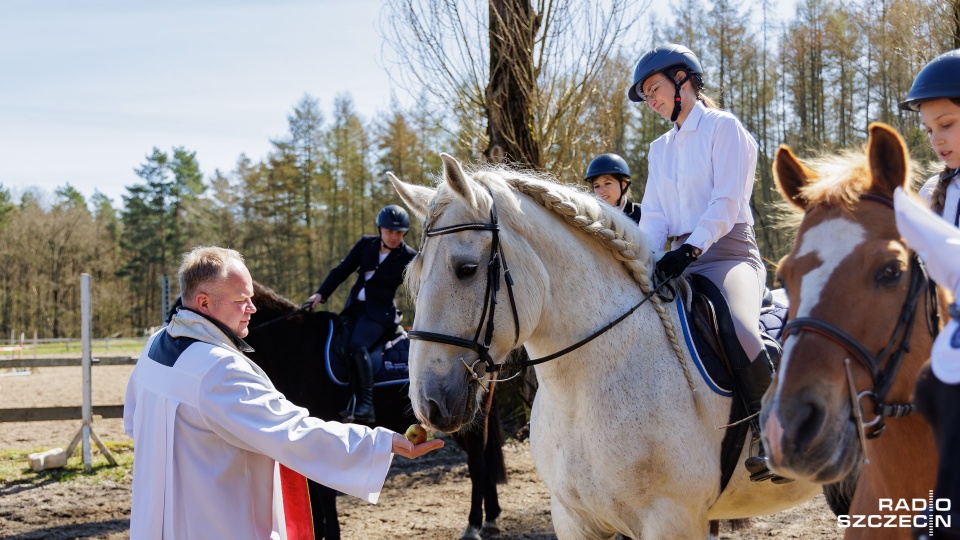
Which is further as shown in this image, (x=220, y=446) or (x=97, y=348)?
(x=97, y=348)

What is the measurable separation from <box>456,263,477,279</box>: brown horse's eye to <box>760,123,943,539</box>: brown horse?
1.21 metres

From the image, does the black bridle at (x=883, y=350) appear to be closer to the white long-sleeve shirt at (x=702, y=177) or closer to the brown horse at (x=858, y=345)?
the brown horse at (x=858, y=345)

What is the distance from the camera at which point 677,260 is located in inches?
124

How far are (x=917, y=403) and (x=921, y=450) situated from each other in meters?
0.52

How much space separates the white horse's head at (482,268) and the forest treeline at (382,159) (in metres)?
0.88

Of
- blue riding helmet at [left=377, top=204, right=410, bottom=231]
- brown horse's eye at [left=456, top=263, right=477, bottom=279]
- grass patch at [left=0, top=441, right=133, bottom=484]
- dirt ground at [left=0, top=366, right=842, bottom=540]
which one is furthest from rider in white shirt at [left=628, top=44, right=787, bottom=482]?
grass patch at [left=0, top=441, right=133, bottom=484]

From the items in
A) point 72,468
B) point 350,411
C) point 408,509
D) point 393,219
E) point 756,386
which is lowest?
point 408,509

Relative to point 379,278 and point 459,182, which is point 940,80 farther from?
point 379,278

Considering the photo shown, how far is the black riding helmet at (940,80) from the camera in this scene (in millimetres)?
2188

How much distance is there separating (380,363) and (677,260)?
4.14 m

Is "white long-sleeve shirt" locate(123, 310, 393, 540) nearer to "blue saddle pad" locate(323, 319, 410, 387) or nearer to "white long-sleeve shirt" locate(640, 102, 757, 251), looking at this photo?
"white long-sleeve shirt" locate(640, 102, 757, 251)

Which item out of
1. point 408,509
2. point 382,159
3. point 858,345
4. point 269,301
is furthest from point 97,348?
point 858,345

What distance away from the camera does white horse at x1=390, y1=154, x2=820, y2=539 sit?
2779 mm

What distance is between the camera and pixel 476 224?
9.50 feet
